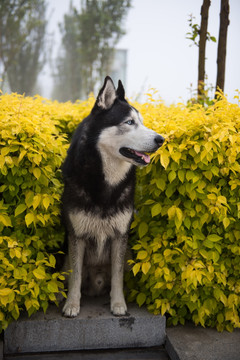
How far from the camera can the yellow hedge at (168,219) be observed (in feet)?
8.54

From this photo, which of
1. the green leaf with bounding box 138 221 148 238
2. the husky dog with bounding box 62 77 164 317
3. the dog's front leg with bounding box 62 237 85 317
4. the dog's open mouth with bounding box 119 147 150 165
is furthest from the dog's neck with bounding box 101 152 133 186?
the dog's front leg with bounding box 62 237 85 317

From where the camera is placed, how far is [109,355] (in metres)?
2.70

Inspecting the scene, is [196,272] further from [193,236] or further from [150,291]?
[150,291]

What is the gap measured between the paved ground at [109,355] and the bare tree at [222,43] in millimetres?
3349

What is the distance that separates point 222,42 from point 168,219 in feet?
9.90

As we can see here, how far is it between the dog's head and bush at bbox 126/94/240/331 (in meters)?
0.17

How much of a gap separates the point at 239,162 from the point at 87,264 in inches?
62.1

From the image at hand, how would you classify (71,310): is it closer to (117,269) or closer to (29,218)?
(117,269)

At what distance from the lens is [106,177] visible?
9.02ft

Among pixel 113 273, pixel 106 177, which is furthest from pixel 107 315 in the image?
pixel 106 177

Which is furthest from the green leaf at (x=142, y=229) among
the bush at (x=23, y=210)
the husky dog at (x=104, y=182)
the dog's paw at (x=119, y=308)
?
the bush at (x=23, y=210)

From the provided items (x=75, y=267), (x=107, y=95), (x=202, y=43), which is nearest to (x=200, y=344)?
(x=75, y=267)

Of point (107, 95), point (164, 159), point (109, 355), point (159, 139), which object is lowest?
point (109, 355)

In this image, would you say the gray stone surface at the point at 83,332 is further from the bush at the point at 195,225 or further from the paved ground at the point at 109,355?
the bush at the point at 195,225
